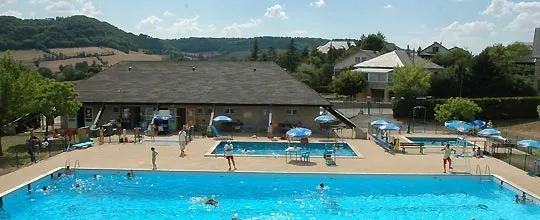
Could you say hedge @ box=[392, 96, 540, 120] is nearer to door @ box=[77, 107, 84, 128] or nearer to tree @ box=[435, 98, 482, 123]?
tree @ box=[435, 98, 482, 123]

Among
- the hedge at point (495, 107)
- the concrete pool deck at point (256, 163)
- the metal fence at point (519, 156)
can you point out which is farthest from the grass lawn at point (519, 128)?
the concrete pool deck at point (256, 163)

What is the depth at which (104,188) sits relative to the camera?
2027 centimetres

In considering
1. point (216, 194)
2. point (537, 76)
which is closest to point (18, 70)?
point (216, 194)

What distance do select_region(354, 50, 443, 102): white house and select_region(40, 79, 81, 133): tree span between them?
40267 millimetres

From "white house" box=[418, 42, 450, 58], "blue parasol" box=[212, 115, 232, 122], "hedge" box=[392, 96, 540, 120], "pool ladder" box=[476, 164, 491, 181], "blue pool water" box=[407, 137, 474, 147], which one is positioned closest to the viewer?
"pool ladder" box=[476, 164, 491, 181]

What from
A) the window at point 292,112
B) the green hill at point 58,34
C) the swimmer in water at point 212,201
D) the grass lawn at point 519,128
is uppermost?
the green hill at point 58,34

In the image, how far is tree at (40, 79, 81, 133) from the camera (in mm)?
27922

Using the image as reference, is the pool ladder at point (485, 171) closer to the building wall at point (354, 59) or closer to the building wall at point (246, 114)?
the building wall at point (246, 114)

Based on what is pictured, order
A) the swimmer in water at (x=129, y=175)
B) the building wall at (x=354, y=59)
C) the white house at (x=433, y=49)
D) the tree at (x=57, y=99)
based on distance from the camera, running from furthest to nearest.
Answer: the white house at (x=433, y=49), the building wall at (x=354, y=59), the tree at (x=57, y=99), the swimmer in water at (x=129, y=175)

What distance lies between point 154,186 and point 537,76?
1888 inches

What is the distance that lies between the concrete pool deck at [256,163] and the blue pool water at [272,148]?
58.1 inches

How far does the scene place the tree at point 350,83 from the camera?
2340 inches

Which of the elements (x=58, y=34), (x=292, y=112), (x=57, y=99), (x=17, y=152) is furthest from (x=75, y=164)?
(x=58, y=34)

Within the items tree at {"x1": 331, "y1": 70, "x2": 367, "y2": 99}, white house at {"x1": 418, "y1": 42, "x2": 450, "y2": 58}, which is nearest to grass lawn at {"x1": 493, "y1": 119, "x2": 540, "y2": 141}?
tree at {"x1": 331, "y1": 70, "x2": 367, "y2": 99}
